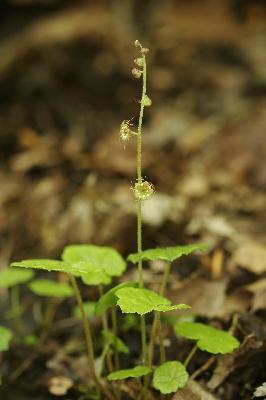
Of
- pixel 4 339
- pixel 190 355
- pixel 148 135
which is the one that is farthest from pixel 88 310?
pixel 148 135

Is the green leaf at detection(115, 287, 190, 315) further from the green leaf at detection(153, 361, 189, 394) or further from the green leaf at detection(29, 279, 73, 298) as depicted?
the green leaf at detection(29, 279, 73, 298)

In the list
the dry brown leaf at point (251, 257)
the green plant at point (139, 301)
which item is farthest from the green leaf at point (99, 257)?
the dry brown leaf at point (251, 257)

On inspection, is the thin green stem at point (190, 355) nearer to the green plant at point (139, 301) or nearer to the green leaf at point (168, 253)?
the green plant at point (139, 301)

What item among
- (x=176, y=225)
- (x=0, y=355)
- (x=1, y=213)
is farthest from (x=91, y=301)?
(x=1, y=213)

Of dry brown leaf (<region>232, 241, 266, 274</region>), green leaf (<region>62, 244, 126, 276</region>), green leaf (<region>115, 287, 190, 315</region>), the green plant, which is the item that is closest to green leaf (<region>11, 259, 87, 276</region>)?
the green plant

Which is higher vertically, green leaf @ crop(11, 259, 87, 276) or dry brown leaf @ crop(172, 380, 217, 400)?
green leaf @ crop(11, 259, 87, 276)

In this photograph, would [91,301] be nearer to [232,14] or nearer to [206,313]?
[206,313]
